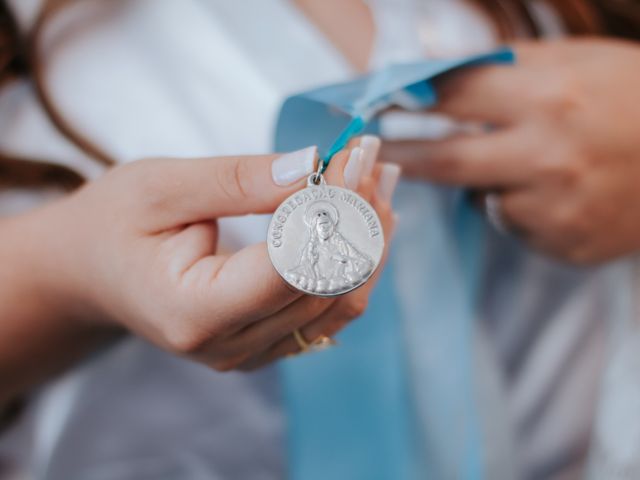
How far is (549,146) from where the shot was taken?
81 centimetres

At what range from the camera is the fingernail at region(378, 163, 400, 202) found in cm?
59

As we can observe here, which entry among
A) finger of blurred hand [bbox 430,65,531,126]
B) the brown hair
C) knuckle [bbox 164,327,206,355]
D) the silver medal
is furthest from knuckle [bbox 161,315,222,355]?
finger of blurred hand [bbox 430,65,531,126]

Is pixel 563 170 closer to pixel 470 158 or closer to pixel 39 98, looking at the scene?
pixel 470 158

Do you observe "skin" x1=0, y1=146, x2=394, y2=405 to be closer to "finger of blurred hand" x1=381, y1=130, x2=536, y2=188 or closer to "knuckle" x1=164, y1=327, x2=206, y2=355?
"knuckle" x1=164, y1=327, x2=206, y2=355

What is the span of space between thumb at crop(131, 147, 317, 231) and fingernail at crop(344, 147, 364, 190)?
0.10 ft

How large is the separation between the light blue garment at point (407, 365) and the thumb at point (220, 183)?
20 centimetres

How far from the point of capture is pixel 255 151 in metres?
0.86

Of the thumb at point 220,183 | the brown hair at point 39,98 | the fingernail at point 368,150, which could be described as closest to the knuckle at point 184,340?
the thumb at point 220,183

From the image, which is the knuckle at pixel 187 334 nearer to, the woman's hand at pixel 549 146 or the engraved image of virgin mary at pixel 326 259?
the engraved image of virgin mary at pixel 326 259

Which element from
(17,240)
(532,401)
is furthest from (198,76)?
(532,401)

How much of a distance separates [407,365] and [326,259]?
431mm

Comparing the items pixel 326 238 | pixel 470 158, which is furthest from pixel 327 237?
pixel 470 158

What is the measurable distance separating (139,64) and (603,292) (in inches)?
33.8

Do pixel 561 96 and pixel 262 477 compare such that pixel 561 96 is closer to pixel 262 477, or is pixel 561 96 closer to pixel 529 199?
pixel 529 199
